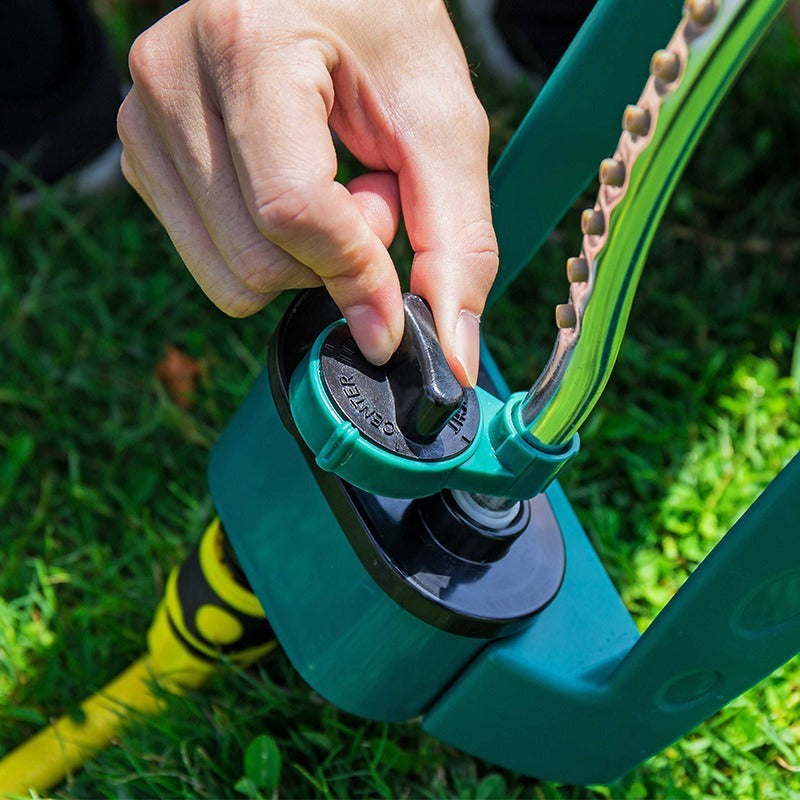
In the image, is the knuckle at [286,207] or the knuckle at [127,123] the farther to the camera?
the knuckle at [127,123]

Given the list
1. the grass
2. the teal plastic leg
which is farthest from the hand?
the grass

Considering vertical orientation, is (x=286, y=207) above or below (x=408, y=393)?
above

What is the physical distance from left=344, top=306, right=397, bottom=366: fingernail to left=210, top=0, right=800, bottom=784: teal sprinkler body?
14mm

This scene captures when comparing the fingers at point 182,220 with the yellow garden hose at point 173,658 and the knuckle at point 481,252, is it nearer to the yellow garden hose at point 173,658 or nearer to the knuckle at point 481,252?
the knuckle at point 481,252

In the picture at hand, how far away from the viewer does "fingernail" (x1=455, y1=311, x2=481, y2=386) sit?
0.75 meters

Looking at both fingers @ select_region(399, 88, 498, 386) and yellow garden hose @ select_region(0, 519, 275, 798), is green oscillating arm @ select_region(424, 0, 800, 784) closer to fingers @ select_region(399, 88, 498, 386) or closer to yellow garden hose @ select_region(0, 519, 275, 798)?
fingers @ select_region(399, 88, 498, 386)

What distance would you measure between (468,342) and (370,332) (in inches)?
3.0

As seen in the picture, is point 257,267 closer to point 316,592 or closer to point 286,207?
point 286,207

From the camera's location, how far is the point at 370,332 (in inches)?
28.8

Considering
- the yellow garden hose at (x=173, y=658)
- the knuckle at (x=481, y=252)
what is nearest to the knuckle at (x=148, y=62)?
the knuckle at (x=481, y=252)

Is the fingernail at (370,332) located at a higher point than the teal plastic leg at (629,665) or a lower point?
higher

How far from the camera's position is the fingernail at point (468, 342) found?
29.6 inches

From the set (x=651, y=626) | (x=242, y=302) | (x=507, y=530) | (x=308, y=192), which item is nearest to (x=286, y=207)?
(x=308, y=192)

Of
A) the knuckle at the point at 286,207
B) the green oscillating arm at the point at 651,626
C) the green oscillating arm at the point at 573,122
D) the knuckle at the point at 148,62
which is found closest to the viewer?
the green oscillating arm at the point at 651,626
